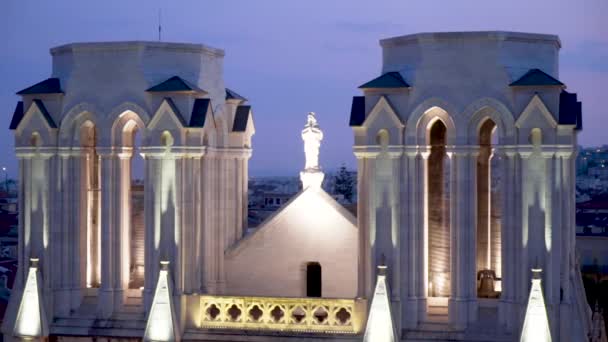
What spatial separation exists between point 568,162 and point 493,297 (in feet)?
12.5

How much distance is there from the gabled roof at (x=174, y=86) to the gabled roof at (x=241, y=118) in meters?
3.33

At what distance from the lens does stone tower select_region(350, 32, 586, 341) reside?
87.2 feet

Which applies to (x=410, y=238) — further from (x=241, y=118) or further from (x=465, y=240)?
(x=241, y=118)

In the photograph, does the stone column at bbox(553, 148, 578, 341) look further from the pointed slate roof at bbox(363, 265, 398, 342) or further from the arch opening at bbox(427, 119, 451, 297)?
the pointed slate roof at bbox(363, 265, 398, 342)

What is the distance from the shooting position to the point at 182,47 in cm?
2958

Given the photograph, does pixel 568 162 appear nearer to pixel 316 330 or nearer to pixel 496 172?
pixel 496 172

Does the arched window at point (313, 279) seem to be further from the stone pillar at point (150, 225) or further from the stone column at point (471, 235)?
the stone column at point (471, 235)

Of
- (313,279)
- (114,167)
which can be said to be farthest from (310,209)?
(114,167)

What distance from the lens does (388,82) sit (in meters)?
27.6

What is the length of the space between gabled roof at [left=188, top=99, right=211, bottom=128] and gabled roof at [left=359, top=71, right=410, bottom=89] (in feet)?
13.4

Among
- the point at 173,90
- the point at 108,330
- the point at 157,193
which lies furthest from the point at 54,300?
the point at 173,90

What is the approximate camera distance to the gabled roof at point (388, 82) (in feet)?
90.1

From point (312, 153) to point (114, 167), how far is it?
19.0ft

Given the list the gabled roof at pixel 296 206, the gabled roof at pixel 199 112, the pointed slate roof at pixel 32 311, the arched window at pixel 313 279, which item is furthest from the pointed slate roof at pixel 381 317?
the pointed slate roof at pixel 32 311
